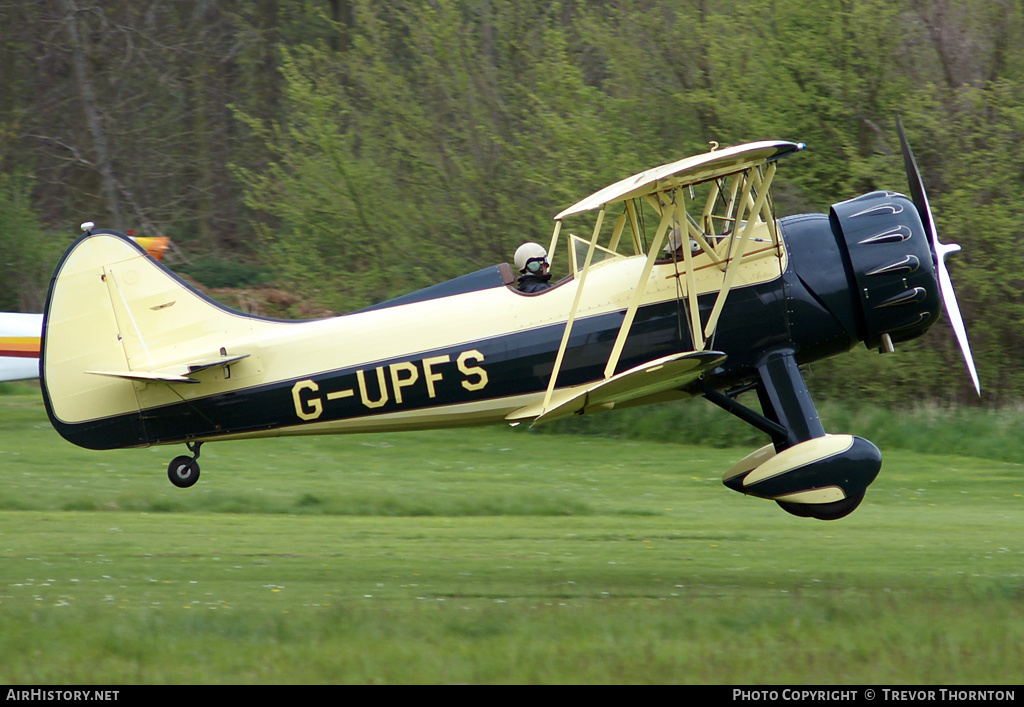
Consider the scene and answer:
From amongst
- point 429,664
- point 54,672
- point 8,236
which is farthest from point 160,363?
point 8,236

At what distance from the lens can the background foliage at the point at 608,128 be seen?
18.3 meters

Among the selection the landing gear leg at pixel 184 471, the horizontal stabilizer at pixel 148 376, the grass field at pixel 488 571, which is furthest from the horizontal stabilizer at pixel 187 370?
the grass field at pixel 488 571

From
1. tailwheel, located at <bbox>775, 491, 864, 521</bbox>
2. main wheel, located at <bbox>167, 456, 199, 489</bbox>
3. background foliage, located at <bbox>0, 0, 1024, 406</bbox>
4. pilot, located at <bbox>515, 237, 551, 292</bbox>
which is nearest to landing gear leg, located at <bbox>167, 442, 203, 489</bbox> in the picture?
main wheel, located at <bbox>167, 456, 199, 489</bbox>

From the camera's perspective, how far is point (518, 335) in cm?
877

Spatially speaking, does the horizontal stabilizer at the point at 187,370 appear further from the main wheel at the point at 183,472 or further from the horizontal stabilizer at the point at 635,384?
the horizontal stabilizer at the point at 635,384

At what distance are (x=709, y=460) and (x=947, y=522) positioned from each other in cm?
523

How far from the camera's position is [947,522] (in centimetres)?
1201

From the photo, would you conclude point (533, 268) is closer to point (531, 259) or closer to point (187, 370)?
point (531, 259)

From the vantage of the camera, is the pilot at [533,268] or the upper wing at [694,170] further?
the pilot at [533,268]

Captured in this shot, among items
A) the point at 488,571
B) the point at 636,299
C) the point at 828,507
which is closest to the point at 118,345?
the point at 488,571

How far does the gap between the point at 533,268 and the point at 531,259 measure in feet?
0.27

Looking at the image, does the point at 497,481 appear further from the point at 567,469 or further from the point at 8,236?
the point at 8,236

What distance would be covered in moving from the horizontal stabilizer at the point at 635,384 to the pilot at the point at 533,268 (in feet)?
3.13

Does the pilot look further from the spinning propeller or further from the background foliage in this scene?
the background foliage
